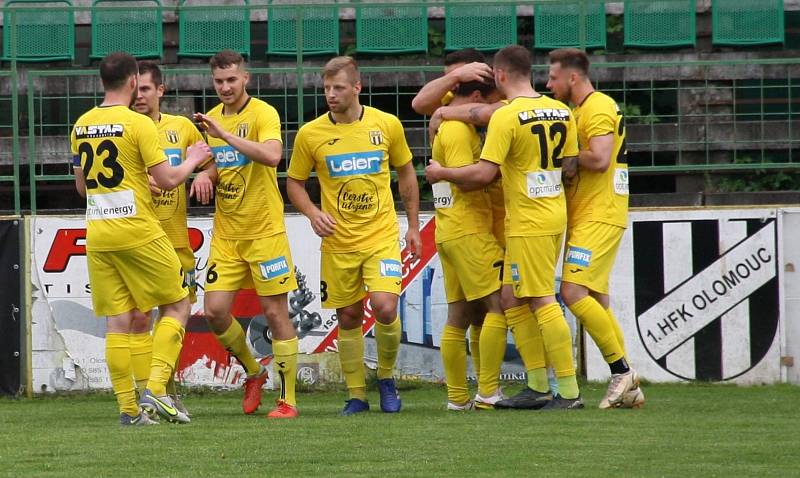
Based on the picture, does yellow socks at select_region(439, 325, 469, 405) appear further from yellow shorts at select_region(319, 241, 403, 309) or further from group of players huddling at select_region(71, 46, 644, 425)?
yellow shorts at select_region(319, 241, 403, 309)

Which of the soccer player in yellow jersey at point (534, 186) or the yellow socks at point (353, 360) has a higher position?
the soccer player in yellow jersey at point (534, 186)

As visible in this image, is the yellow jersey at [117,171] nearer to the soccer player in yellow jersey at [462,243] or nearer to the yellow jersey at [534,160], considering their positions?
the soccer player in yellow jersey at [462,243]

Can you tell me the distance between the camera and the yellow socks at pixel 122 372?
793 cm

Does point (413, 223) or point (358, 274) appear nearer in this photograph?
point (358, 274)

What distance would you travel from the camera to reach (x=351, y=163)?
8430 mm

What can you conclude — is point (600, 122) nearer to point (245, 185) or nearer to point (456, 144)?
point (456, 144)

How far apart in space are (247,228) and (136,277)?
0.98 meters

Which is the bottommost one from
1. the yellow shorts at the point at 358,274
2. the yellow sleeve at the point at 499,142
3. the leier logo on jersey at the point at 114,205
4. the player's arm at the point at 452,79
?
the yellow shorts at the point at 358,274

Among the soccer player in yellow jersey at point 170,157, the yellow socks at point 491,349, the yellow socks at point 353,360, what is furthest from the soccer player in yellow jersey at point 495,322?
the soccer player in yellow jersey at point 170,157

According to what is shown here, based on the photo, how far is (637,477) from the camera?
549 cm

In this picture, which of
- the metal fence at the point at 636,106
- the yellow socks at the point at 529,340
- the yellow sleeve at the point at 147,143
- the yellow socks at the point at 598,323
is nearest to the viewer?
the yellow sleeve at the point at 147,143

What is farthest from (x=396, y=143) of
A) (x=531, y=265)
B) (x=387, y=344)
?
(x=387, y=344)

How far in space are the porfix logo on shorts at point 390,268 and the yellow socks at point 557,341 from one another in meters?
0.92

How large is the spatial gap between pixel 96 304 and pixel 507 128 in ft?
8.76
